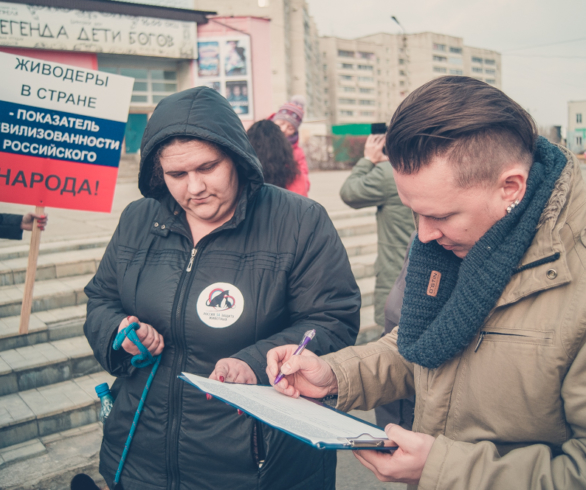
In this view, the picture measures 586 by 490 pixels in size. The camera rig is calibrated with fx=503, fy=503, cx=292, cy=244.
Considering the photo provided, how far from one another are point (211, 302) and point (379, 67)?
3787 inches

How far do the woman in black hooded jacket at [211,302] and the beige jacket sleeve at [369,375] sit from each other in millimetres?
188

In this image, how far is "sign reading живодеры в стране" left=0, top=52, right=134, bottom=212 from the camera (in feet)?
11.0

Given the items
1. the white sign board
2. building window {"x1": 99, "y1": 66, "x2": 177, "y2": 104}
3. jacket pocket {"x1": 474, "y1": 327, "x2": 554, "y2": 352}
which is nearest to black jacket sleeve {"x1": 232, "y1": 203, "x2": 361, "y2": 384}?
jacket pocket {"x1": 474, "y1": 327, "x2": 554, "y2": 352}

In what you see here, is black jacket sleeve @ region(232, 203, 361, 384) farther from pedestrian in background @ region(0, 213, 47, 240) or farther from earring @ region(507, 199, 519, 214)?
pedestrian in background @ region(0, 213, 47, 240)

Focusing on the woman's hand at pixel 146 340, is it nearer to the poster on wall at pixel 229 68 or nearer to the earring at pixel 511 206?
the earring at pixel 511 206

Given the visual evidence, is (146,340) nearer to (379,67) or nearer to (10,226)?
(10,226)

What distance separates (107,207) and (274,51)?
64.6ft

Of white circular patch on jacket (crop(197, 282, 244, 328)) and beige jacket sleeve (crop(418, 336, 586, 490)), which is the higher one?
white circular patch on jacket (crop(197, 282, 244, 328))

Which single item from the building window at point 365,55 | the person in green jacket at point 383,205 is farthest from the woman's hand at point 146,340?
the building window at point 365,55

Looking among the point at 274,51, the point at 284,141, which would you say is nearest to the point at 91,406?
the point at 284,141

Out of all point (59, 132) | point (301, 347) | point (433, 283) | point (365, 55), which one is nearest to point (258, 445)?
point (301, 347)

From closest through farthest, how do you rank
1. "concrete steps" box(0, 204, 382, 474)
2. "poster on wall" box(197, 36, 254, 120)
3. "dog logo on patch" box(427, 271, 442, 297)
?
"dog logo on patch" box(427, 271, 442, 297) < "concrete steps" box(0, 204, 382, 474) < "poster on wall" box(197, 36, 254, 120)

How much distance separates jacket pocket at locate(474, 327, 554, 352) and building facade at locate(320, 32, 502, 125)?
7928 centimetres

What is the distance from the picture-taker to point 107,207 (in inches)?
145
